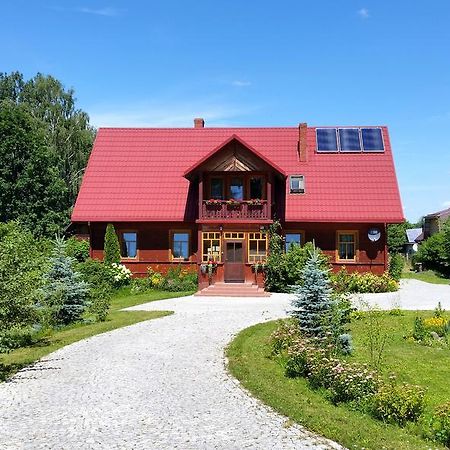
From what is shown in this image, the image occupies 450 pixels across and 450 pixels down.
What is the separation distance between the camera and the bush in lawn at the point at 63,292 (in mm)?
18172

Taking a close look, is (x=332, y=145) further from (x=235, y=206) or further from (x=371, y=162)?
(x=235, y=206)

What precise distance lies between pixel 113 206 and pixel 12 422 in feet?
71.8

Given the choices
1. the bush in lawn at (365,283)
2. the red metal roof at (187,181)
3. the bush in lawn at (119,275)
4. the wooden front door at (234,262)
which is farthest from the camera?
the red metal roof at (187,181)

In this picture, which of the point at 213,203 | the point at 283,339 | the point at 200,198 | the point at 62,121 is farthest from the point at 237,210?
the point at 62,121

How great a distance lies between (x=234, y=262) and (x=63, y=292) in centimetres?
1030

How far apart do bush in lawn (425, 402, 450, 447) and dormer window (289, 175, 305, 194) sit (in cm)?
2226

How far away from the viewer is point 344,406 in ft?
30.3

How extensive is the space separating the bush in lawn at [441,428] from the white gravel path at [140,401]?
4.99 feet

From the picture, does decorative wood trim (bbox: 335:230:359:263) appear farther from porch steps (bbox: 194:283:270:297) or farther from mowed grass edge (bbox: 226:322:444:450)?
mowed grass edge (bbox: 226:322:444:450)

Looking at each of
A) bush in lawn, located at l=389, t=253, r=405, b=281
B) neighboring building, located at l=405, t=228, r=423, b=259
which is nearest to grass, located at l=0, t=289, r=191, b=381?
bush in lawn, located at l=389, t=253, r=405, b=281

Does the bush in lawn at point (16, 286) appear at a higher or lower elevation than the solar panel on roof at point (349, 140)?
lower

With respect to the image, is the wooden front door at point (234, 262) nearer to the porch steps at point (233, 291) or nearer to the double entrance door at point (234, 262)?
the double entrance door at point (234, 262)

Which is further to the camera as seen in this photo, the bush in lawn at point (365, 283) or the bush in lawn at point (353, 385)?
the bush in lawn at point (365, 283)

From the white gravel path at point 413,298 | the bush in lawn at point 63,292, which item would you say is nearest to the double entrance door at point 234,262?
the white gravel path at point 413,298
